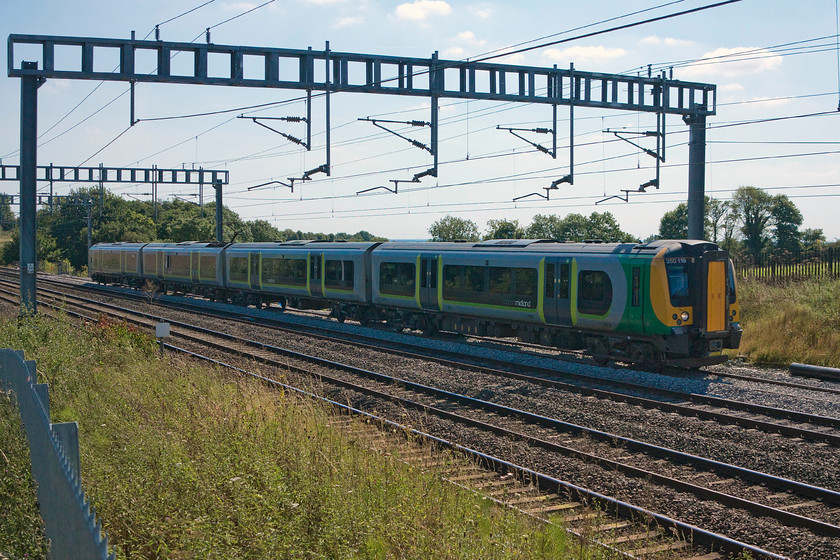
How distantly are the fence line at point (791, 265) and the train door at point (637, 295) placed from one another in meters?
9.23

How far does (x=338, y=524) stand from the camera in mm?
6008

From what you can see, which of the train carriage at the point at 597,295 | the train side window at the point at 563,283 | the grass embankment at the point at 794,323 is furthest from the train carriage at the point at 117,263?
the grass embankment at the point at 794,323

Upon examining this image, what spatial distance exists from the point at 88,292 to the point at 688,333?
122 feet

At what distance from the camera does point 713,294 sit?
16.0 m

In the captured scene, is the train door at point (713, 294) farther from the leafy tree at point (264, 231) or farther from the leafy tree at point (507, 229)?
the leafy tree at point (264, 231)

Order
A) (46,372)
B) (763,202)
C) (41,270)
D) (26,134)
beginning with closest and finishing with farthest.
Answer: (46,372), (26,134), (763,202), (41,270)

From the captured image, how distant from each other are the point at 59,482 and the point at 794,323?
1807 centimetres

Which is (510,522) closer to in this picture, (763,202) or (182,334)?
(182,334)

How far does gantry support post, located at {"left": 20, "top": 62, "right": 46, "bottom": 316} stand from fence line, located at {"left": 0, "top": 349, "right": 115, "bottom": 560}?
1256 centimetres

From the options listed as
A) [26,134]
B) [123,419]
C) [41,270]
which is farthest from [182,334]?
[41,270]

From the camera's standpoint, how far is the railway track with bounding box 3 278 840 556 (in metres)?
8.09

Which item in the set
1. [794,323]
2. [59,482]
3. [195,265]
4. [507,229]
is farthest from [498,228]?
[59,482]

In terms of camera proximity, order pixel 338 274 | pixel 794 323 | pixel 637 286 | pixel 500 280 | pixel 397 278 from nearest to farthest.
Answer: pixel 637 286 → pixel 794 323 → pixel 500 280 → pixel 397 278 → pixel 338 274

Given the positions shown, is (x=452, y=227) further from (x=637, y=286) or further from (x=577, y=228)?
(x=637, y=286)
